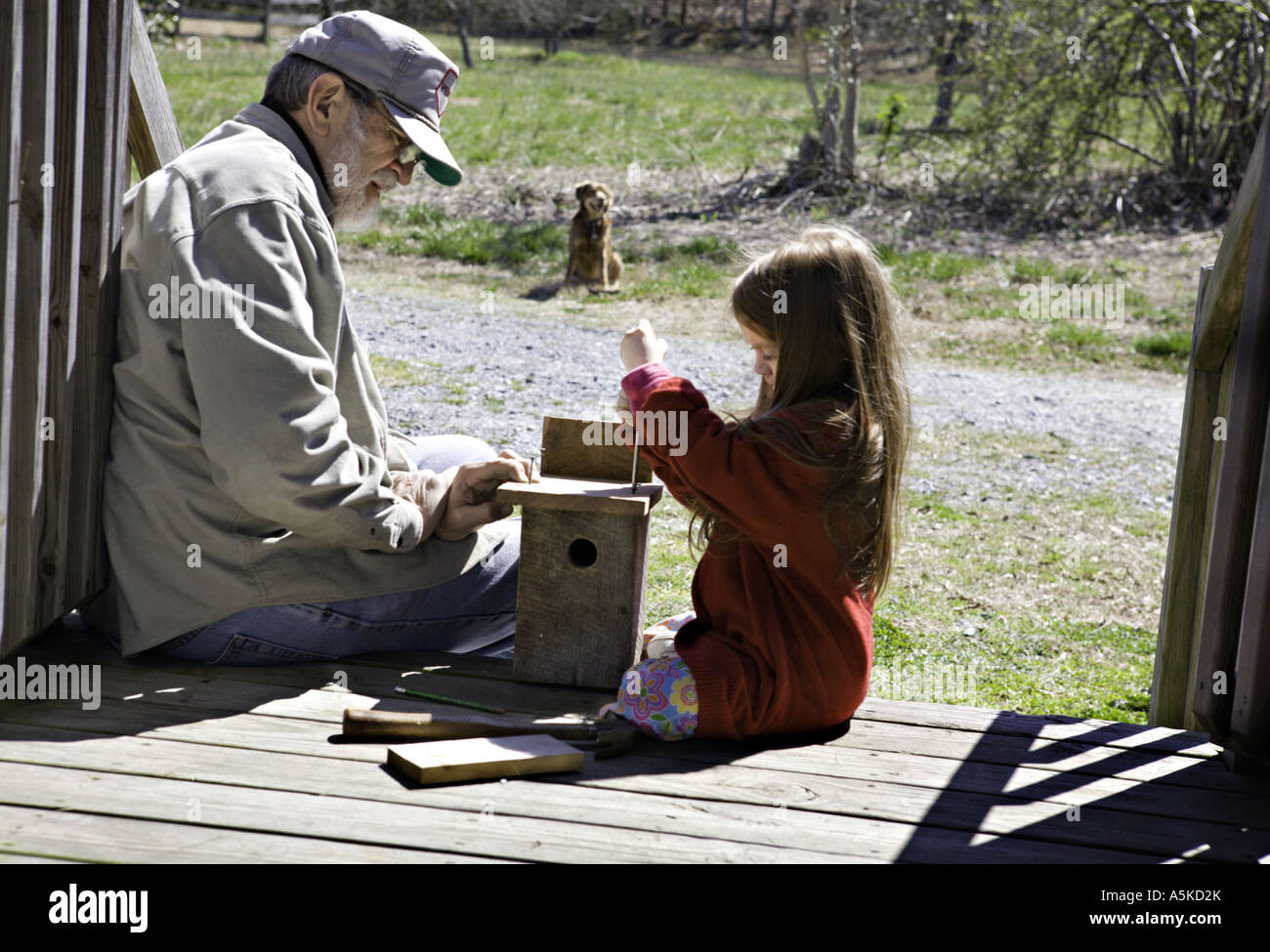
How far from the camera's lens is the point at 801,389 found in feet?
9.57

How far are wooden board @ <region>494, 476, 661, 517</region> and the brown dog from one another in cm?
719

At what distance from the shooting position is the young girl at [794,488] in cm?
283

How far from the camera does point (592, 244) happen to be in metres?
10.5

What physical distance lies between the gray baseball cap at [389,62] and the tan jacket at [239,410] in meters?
0.22

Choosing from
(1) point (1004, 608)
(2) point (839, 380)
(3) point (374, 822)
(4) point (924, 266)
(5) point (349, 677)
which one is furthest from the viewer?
(4) point (924, 266)

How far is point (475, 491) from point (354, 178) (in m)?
0.86

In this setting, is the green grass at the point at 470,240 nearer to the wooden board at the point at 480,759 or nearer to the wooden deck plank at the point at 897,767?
the wooden deck plank at the point at 897,767

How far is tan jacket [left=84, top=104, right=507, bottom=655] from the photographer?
2.83 m

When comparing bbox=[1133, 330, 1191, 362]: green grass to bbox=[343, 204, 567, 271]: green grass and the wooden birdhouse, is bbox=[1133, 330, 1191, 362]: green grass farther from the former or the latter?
the wooden birdhouse

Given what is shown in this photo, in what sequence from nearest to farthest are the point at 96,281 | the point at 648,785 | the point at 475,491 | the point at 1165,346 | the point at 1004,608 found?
1. the point at 648,785
2. the point at 96,281
3. the point at 475,491
4. the point at 1004,608
5. the point at 1165,346

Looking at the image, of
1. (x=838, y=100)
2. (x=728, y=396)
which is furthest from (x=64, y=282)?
(x=838, y=100)

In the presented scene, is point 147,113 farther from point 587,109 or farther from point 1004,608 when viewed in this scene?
point 587,109
